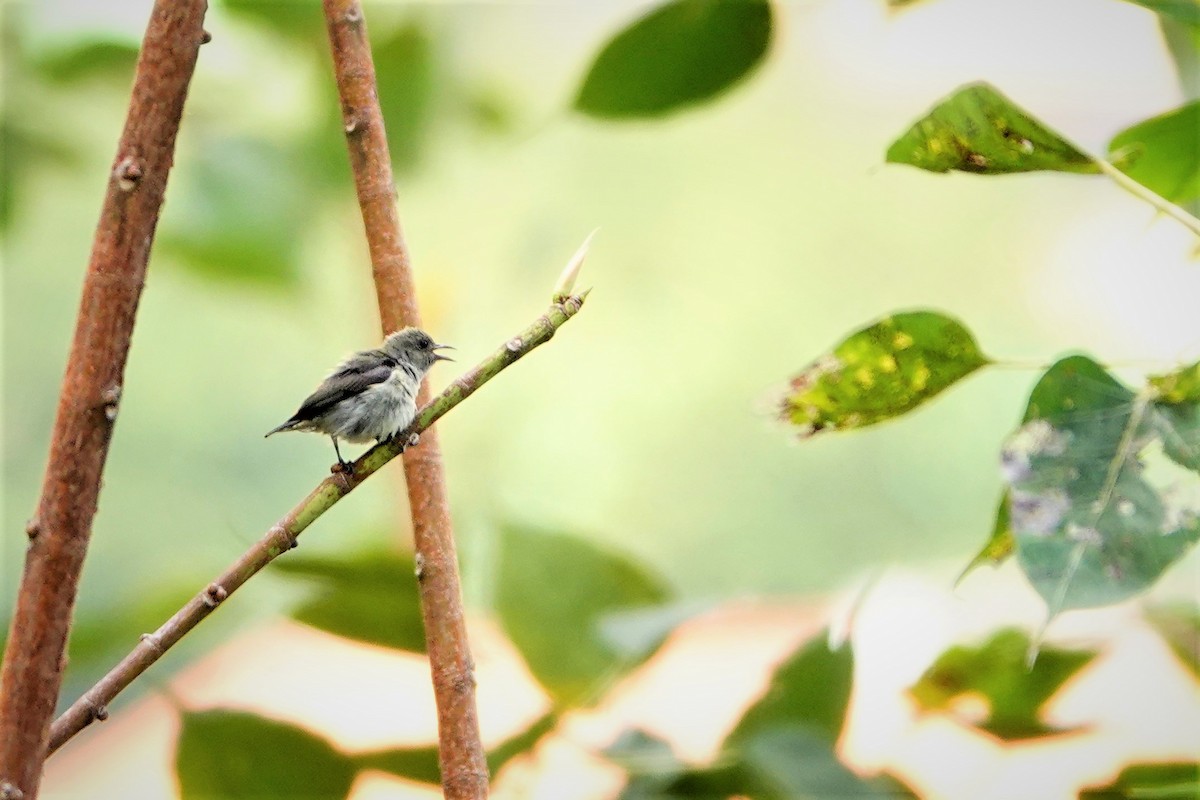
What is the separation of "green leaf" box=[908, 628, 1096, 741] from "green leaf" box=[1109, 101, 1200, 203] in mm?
344

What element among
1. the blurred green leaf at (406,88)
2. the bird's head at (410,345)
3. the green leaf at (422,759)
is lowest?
the green leaf at (422,759)

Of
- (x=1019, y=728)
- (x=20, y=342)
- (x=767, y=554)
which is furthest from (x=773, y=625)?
(x=20, y=342)

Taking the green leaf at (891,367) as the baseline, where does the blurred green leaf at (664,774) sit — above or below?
below

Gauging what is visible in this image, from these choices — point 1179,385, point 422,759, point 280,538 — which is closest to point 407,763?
Answer: point 422,759

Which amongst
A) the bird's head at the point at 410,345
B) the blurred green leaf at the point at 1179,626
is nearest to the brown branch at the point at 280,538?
the bird's head at the point at 410,345

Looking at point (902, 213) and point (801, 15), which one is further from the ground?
Result: point (801, 15)

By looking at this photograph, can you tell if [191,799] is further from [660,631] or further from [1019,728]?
[1019,728]

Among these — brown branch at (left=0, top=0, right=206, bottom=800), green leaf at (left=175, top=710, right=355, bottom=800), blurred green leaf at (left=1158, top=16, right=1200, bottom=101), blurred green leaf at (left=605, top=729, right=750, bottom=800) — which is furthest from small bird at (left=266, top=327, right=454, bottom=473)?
blurred green leaf at (left=1158, top=16, right=1200, bottom=101)

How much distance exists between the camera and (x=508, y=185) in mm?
1028

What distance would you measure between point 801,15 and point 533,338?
30.3 inches

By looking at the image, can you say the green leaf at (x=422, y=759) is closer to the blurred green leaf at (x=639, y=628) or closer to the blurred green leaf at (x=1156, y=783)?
the blurred green leaf at (x=639, y=628)

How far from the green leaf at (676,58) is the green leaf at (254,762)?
0.51m

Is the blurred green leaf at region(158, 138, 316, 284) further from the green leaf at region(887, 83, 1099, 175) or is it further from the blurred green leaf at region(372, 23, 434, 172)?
the green leaf at region(887, 83, 1099, 175)

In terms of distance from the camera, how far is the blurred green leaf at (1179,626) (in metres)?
0.90
